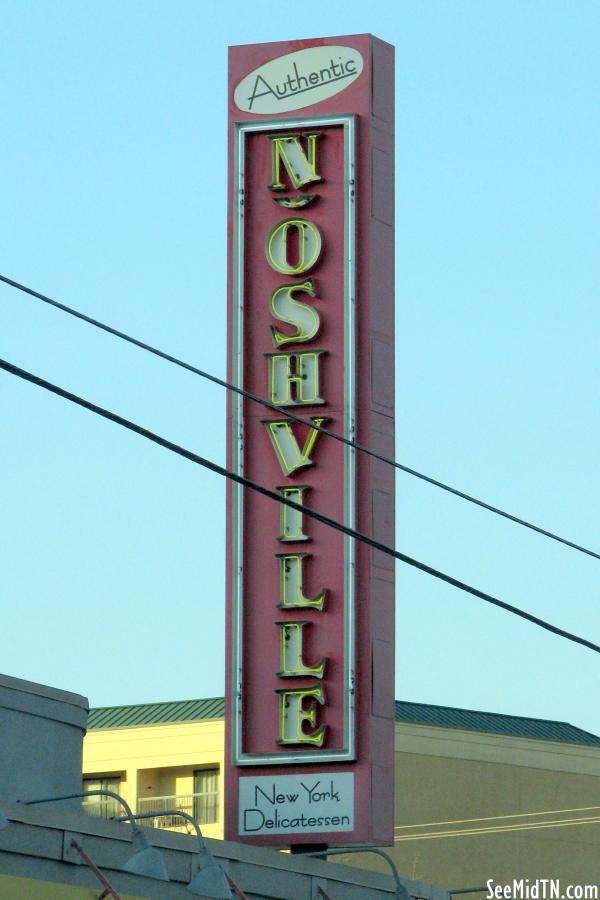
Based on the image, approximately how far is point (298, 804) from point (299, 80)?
10.00 m

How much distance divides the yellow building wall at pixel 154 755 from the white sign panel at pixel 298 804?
1120 inches

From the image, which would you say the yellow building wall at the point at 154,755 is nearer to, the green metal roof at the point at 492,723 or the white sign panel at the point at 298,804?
the green metal roof at the point at 492,723

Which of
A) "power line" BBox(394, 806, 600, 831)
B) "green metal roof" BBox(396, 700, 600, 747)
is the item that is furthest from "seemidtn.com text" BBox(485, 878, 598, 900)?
"green metal roof" BBox(396, 700, 600, 747)

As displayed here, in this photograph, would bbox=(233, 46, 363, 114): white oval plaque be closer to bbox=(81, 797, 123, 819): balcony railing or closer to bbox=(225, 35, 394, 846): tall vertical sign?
bbox=(225, 35, 394, 846): tall vertical sign

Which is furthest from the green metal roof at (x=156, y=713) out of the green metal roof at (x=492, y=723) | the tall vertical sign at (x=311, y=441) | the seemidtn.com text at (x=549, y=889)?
the tall vertical sign at (x=311, y=441)

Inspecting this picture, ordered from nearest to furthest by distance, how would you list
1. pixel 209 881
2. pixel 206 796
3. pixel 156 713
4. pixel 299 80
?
pixel 209 881 → pixel 299 80 → pixel 206 796 → pixel 156 713

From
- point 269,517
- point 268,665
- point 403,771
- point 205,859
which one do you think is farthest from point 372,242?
point 403,771

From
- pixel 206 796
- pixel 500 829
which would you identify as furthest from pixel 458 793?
pixel 206 796

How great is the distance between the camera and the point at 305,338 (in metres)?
27.2

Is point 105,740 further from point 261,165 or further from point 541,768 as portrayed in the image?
point 261,165

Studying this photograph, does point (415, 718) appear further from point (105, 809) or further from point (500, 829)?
point (105, 809)

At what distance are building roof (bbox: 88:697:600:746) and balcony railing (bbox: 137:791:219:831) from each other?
2.22m

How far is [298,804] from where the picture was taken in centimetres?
2598

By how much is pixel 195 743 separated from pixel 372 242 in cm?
2977
